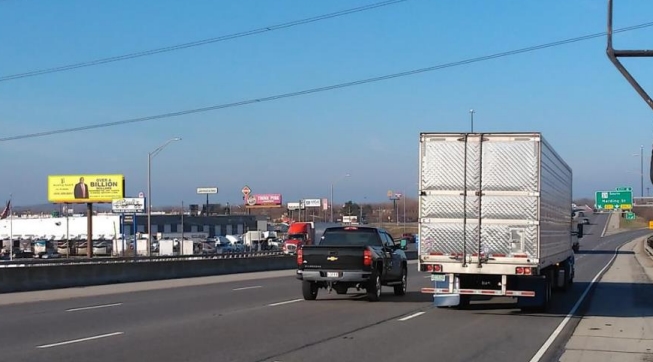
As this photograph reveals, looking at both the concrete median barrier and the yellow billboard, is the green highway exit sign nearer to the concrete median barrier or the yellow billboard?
the concrete median barrier

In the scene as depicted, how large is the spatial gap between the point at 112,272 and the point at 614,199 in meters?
59.9

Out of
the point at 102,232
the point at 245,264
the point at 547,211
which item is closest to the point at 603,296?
the point at 547,211

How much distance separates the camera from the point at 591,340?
1477 cm

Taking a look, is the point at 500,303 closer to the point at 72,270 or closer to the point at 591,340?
the point at 591,340

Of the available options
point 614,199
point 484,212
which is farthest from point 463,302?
point 614,199

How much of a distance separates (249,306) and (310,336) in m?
6.34

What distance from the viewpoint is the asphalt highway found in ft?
40.1

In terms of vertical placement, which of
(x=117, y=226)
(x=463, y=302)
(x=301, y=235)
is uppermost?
(x=463, y=302)

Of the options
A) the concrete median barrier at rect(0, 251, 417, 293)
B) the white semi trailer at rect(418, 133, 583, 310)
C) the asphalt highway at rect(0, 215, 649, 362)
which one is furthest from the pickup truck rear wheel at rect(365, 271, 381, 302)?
the concrete median barrier at rect(0, 251, 417, 293)

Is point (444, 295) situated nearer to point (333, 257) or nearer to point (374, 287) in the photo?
point (374, 287)

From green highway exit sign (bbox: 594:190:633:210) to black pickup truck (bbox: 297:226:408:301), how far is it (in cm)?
6239

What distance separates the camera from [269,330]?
49.4ft

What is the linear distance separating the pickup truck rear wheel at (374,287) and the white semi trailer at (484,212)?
10.8 feet

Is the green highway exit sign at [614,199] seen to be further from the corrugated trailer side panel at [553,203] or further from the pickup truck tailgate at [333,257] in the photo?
the pickup truck tailgate at [333,257]
